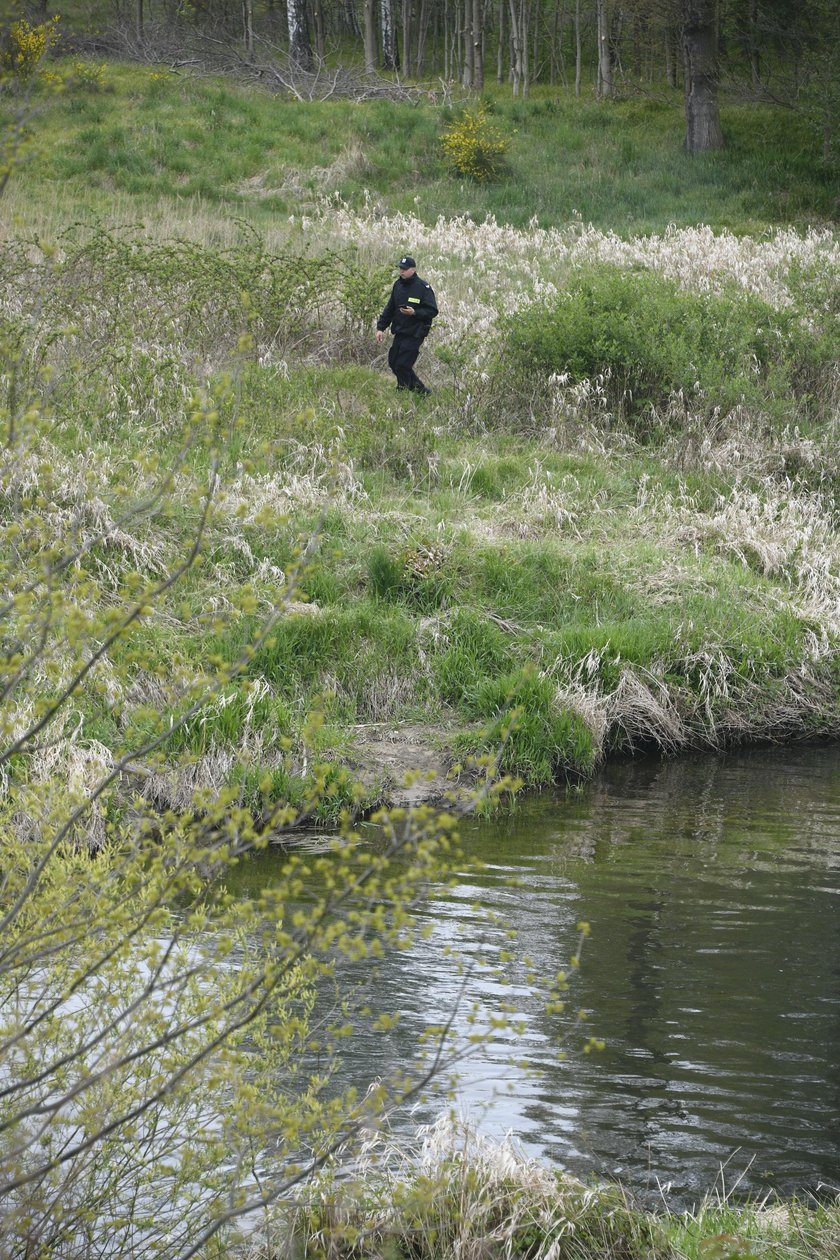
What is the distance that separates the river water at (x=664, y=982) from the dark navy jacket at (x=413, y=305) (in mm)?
7338

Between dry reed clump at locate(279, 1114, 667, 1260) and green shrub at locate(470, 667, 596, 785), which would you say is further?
green shrub at locate(470, 667, 596, 785)

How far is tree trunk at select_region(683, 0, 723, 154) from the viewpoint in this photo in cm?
3005

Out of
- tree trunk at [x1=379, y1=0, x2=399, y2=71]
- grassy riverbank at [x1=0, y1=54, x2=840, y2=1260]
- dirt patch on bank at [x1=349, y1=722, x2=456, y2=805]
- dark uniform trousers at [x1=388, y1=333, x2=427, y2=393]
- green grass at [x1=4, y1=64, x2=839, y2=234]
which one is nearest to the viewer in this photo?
grassy riverbank at [x1=0, y1=54, x2=840, y2=1260]

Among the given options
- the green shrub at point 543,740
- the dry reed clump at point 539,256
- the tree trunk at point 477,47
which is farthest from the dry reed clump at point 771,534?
the tree trunk at point 477,47

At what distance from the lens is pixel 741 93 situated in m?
32.6

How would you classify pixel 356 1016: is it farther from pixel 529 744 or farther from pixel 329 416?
pixel 329 416

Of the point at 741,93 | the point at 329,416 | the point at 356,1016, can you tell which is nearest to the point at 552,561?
the point at 329,416

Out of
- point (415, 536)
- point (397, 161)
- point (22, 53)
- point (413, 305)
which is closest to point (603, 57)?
point (397, 161)

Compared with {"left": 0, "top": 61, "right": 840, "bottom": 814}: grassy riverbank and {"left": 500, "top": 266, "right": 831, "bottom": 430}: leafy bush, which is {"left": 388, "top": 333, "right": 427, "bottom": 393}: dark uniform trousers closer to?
{"left": 0, "top": 61, "right": 840, "bottom": 814}: grassy riverbank

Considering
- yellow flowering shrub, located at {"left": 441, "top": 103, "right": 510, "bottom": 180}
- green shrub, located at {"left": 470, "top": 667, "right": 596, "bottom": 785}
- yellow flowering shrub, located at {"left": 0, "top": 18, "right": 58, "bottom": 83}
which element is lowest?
green shrub, located at {"left": 470, "top": 667, "right": 596, "bottom": 785}

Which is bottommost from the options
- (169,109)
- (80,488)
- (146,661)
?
(80,488)

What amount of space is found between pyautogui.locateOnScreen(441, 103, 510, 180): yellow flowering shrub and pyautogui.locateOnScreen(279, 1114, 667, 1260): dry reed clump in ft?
86.9

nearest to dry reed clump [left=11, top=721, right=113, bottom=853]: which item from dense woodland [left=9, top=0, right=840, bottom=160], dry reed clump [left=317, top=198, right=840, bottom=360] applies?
dry reed clump [left=317, top=198, right=840, bottom=360]

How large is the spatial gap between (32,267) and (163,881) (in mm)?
14395
